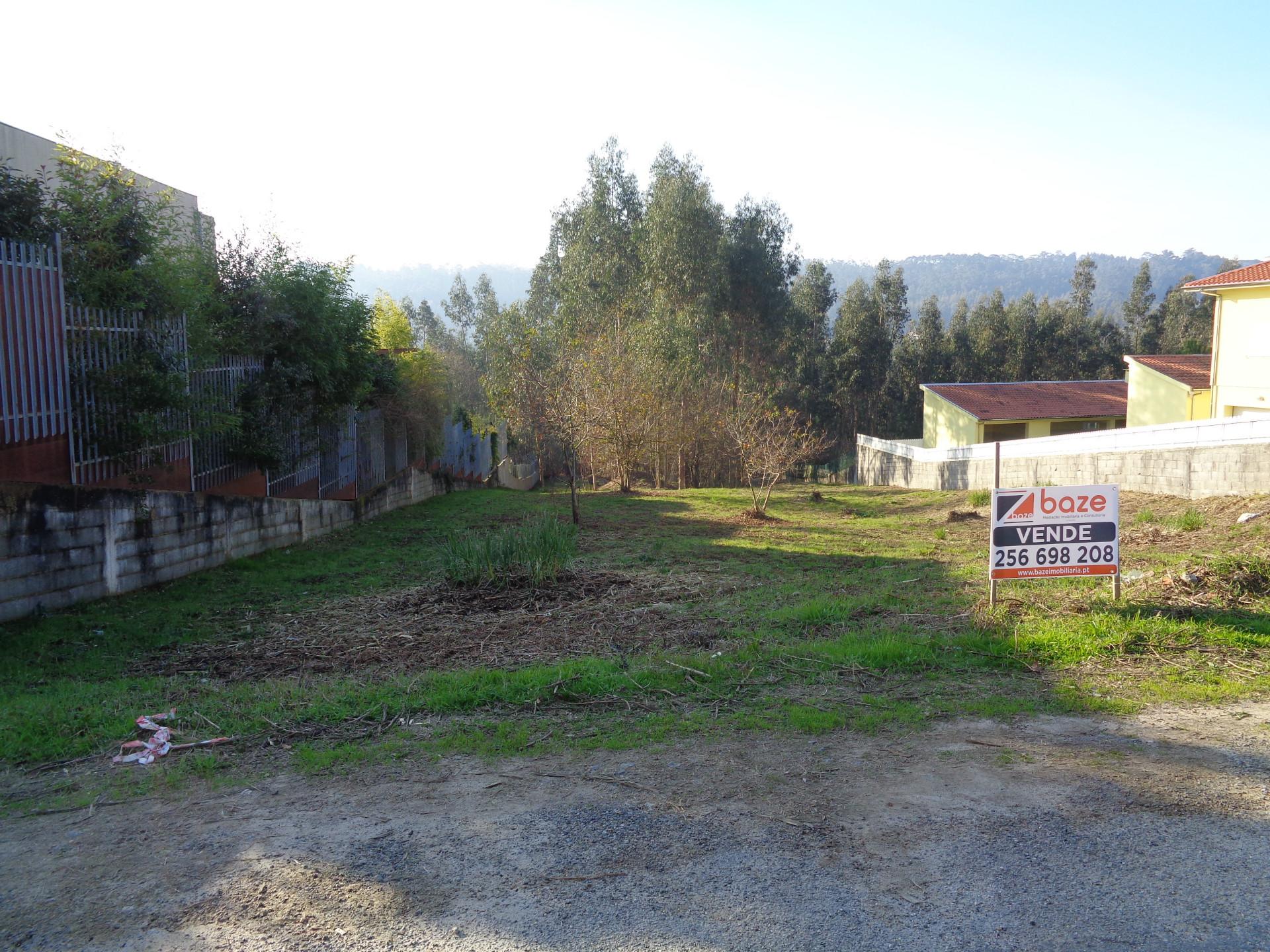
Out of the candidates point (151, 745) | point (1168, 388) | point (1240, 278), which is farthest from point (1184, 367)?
point (151, 745)

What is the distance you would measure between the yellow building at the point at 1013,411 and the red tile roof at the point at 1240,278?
1200 cm

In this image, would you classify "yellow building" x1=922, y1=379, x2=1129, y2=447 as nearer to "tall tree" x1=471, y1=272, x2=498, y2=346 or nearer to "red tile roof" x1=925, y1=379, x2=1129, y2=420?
"red tile roof" x1=925, y1=379, x2=1129, y2=420

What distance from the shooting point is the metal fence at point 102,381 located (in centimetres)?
877

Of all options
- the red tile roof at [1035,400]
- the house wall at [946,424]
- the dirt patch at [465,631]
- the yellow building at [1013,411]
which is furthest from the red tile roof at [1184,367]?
the dirt patch at [465,631]

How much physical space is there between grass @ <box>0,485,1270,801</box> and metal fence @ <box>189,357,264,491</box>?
1632 millimetres

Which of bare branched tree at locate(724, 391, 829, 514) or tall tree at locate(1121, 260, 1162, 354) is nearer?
bare branched tree at locate(724, 391, 829, 514)

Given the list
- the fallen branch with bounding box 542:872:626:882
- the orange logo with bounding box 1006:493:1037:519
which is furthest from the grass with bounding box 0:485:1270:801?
the fallen branch with bounding box 542:872:626:882

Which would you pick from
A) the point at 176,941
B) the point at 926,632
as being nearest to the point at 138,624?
the point at 176,941

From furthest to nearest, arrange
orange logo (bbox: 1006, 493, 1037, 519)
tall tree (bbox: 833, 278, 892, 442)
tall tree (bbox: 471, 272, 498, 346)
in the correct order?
tall tree (bbox: 471, 272, 498, 346)
tall tree (bbox: 833, 278, 892, 442)
orange logo (bbox: 1006, 493, 1037, 519)

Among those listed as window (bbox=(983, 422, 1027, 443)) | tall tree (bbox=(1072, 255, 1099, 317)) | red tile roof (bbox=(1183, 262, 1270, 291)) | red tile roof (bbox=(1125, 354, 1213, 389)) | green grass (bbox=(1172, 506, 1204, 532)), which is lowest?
green grass (bbox=(1172, 506, 1204, 532))

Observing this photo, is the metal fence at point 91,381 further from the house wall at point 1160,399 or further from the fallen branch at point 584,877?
the house wall at point 1160,399

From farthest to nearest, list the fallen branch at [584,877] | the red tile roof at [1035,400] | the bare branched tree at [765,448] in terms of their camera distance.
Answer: the red tile roof at [1035,400], the bare branched tree at [765,448], the fallen branch at [584,877]

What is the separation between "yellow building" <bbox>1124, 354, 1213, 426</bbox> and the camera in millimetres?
31031

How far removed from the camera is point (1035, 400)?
1581 inches
